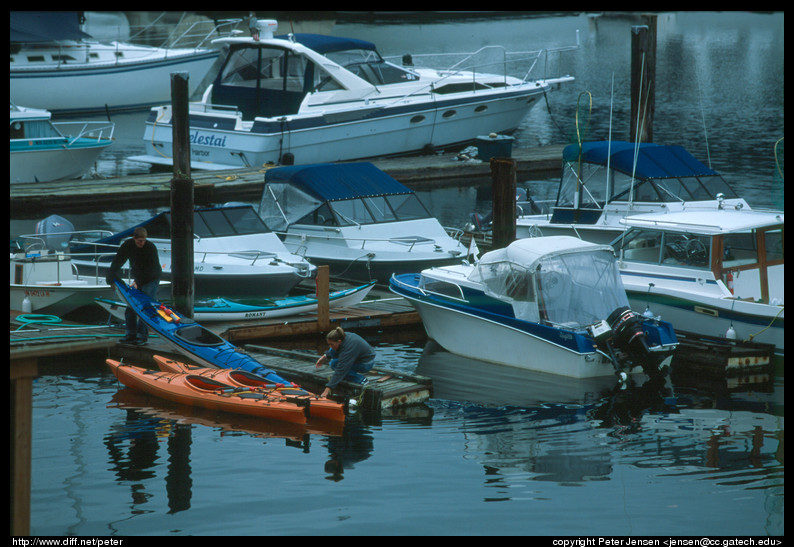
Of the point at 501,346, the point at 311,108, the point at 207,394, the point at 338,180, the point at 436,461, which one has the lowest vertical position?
the point at 436,461

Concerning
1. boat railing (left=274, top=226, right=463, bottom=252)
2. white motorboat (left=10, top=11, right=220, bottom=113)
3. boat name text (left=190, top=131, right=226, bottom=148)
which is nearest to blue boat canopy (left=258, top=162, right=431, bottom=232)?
boat railing (left=274, top=226, right=463, bottom=252)

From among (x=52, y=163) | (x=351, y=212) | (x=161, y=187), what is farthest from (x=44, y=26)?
(x=351, y=212)

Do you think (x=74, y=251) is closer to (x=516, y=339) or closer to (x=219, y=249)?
(x=219, y=249)

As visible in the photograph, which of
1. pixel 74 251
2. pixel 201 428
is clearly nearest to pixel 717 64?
pixel 74 251

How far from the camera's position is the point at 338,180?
2023 cm

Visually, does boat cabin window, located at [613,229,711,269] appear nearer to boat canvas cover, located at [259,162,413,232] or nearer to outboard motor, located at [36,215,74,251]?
boat canvas cover, located at [259,162,413,232]

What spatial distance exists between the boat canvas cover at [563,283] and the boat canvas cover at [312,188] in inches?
218

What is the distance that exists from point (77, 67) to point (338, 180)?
26.7 m

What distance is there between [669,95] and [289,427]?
133 ft

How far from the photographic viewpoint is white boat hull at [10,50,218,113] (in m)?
42.6

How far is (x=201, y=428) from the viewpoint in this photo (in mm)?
13086

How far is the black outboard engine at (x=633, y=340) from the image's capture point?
1417 cm

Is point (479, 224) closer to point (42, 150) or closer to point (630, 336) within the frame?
point (630, 336)
